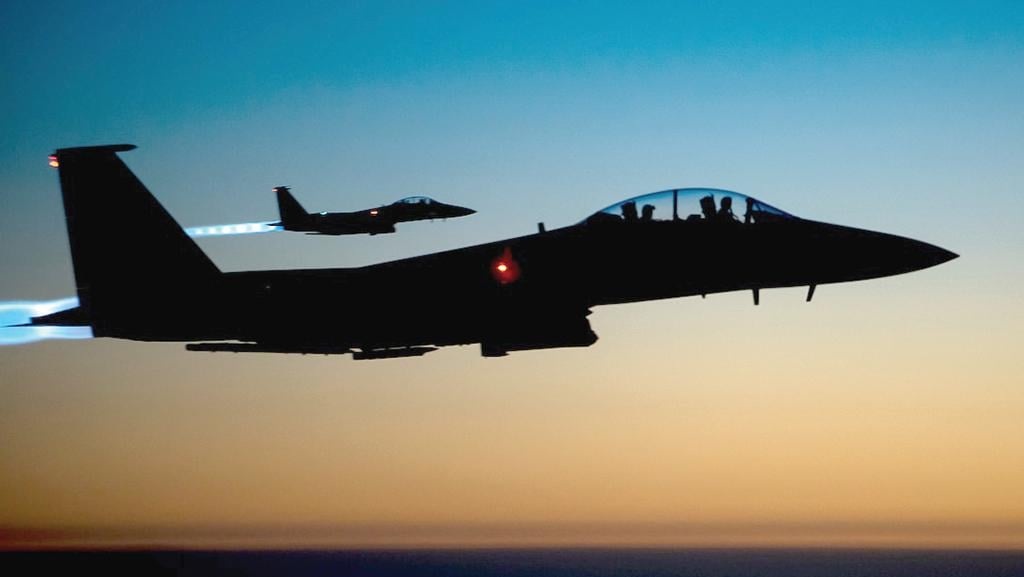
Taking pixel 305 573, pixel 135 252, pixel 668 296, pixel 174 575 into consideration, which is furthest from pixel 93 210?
pixel 305 573

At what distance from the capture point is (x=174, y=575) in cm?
10088

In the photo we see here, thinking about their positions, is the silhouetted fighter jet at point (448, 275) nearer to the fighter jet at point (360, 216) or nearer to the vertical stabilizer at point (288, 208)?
the fighter jet at point (360, 216)

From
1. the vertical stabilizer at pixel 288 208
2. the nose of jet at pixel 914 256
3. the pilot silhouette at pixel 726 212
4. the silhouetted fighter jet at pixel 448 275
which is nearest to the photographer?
the nose of jet at pixel 914 256

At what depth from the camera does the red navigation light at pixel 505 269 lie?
76.0 feet

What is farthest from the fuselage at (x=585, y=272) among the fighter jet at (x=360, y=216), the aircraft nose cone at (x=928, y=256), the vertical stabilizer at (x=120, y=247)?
the fighter jet at (x=360, y=216)

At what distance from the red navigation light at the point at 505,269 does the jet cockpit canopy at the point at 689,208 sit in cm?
211

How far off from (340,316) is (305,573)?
465 feet

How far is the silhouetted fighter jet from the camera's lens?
2247 centimetres

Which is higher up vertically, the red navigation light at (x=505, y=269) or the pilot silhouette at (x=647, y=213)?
the pilot silhouette at (x=647, y=213)

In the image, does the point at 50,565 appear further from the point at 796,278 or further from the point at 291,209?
the point at 796,278

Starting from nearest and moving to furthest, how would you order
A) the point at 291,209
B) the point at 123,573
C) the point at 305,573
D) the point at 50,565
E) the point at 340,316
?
1. the point at 340,316
2. the point at 291,209
3. the point at 123,573
4. the point at 50,565
5. the point at 305,573

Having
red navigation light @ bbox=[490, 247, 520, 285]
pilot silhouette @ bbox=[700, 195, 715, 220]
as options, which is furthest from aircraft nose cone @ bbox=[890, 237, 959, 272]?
red navigation light @ bbox=[490, 247, 520, 285]

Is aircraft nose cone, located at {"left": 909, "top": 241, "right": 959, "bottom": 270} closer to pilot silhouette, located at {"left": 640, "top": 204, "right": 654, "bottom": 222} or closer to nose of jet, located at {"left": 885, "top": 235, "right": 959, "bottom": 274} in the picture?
nose of jet, located at {"left": 885, "top": 235, "right": 959, "bottom": 274}

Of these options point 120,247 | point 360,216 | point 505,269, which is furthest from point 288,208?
point 505,269
